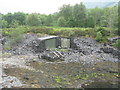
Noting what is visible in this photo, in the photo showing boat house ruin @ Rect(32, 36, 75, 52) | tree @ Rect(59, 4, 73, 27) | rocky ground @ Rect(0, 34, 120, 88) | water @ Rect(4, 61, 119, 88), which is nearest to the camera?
water @ Rect(4, 61, 119, 88)

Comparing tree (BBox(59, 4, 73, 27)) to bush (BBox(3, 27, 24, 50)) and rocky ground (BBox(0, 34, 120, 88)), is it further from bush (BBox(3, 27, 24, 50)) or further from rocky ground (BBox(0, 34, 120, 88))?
rocky ground (BBox(0, 34, 120, 88))

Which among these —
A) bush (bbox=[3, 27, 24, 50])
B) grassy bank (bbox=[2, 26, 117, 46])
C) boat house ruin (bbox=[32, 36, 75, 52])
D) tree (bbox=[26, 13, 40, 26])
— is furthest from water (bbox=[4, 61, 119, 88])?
tree (bbox=[26, 13, 40, 26])

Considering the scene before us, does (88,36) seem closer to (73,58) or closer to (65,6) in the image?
(73,58)

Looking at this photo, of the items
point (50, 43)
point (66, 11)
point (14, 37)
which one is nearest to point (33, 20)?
point (66, 11)

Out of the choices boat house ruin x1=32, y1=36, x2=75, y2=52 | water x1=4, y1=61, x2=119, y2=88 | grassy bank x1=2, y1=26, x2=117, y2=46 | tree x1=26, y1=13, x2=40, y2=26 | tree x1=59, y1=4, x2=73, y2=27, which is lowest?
water x1=4, y1=61, x2=119, y2=88

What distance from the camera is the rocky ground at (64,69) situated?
16.8 metres

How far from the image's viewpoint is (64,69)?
21.4m

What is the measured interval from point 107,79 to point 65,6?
187 feet

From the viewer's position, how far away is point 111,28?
39719 mm

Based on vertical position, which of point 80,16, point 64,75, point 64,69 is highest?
point 80,16

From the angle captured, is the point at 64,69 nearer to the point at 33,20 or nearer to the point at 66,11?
the point at 33,20

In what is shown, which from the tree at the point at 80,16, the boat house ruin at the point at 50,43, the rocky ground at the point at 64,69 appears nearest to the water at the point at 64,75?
the rocky ground at the point at 64,69

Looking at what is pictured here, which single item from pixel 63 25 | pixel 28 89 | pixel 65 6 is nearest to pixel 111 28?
pixel 63 25

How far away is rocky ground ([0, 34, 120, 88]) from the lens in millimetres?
16781
